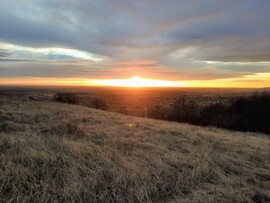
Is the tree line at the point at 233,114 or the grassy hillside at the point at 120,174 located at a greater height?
the grassy hillside at the point at 120,174

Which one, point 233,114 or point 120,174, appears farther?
point 233,114

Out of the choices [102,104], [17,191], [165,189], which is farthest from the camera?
[102,104]

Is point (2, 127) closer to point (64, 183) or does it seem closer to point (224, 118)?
point (64, 183)

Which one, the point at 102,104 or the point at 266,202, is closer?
the point at 266,202

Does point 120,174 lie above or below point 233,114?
above

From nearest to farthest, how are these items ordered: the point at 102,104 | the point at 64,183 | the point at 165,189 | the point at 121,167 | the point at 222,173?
the point at 64,183 → the point at 165,189 → the point at 121,167 → the point at 222,173 → the point at 102,104

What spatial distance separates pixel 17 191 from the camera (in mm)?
4555

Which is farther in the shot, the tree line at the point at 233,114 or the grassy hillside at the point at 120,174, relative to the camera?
the tree line at the point at 233,114

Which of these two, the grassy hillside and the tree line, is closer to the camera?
the grassy hillside

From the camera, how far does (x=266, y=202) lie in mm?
5148

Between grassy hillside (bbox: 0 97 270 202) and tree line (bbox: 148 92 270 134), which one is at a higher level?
grassy hillside (bbox: 0 97 270 202)

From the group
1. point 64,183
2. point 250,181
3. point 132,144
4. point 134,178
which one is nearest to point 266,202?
point 250,181

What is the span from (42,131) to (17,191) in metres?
5.67

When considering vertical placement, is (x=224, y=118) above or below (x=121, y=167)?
below
